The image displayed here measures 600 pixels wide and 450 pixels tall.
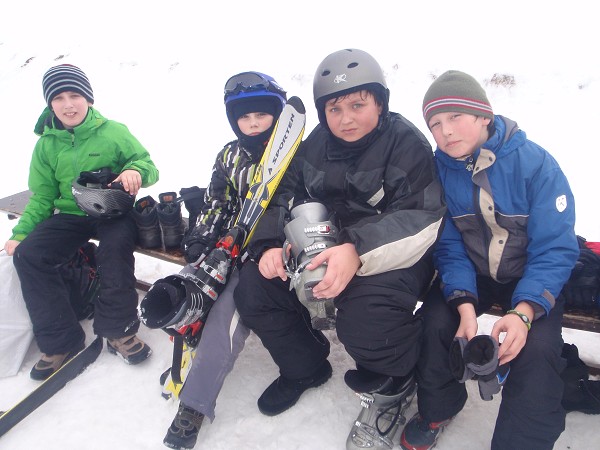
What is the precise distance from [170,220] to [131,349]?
87 centimetres

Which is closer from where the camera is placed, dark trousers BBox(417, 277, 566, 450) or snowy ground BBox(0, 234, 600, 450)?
dark trousers BBox(417, 277, 566, 450)

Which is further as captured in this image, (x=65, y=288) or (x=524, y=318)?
(x=65, y=288)

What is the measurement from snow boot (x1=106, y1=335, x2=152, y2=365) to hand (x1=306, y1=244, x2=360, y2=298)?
151 centimetres

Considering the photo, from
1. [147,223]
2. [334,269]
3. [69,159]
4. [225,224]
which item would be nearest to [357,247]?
[334,269]

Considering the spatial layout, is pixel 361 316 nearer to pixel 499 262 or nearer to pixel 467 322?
pixel 467 322

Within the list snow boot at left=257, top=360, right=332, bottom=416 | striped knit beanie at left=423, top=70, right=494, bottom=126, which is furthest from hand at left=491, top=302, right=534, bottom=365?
snow boot at left=257, top=360, right=332, bottom=416

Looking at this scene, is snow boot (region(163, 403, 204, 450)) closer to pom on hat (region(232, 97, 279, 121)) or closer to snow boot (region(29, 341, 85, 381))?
snow boot (region(29, 341, 85, 381))

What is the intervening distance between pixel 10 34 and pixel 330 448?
15.3m

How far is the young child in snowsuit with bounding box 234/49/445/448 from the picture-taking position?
191 centimetres

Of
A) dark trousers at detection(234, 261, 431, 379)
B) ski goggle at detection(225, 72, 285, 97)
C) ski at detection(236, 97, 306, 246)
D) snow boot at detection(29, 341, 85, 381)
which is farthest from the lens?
snow boot at detection(29, 341, 85, 381)

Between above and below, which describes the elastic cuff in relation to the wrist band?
below

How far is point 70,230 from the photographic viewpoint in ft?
10.1

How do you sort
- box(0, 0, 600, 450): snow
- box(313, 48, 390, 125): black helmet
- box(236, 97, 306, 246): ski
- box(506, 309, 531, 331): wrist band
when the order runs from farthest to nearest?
box(236, 97, 306, 246): ski < box(0, 0, 600, 450): snow < box(313, 48, 390, 125): black helmet < box(506, 309, 531, 331): wrist band

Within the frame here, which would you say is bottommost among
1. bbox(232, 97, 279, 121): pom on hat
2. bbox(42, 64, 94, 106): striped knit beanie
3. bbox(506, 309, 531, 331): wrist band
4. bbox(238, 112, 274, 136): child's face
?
bbox(506, 309, 531, 331): wrist band
